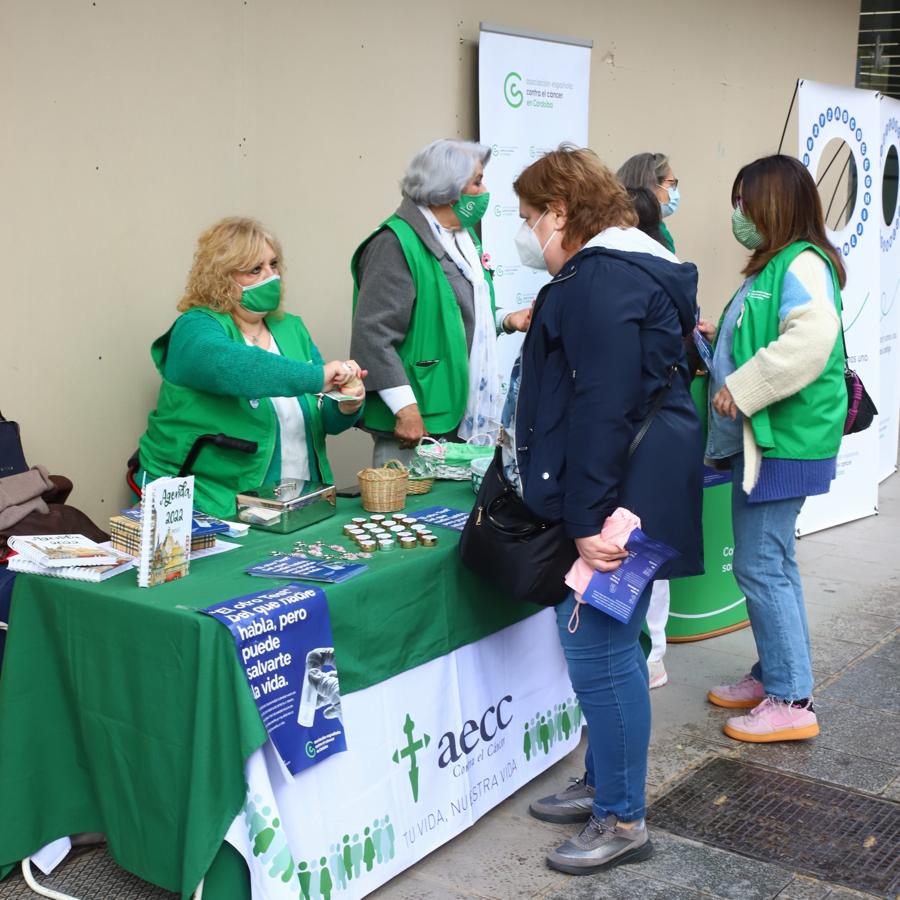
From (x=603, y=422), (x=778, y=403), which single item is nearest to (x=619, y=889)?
(x=603, y=422)

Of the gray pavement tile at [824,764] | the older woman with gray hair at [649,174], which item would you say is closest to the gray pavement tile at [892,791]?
the gray pavement tile at [824,764]

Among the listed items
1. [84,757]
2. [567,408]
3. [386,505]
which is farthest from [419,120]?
[84,757]

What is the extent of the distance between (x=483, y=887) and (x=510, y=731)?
1.44ft

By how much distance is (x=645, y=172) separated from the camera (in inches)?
183

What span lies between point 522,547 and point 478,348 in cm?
120

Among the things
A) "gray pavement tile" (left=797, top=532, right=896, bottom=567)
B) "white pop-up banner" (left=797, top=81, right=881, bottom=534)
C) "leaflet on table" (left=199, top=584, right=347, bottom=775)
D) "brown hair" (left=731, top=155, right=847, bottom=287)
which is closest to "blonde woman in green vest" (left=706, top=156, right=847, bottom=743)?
"brown hair" (left=731, top=155, right=847, bottom=287)

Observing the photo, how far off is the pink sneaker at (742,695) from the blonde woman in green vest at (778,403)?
188mm

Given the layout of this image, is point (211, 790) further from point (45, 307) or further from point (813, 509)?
point (813, 509)

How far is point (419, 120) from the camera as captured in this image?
4.58 metres

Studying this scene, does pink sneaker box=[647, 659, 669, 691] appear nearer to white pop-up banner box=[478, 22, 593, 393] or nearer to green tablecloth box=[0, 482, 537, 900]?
green tablecloth box=[0, 482, 537, 900]

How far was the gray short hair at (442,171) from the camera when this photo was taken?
11.1ft

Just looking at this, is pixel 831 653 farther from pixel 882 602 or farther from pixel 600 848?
pixel 600 848

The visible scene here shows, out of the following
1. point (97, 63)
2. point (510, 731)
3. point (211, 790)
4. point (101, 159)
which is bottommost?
point (510, 731)

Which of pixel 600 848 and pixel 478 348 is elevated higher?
pixel 478 348
